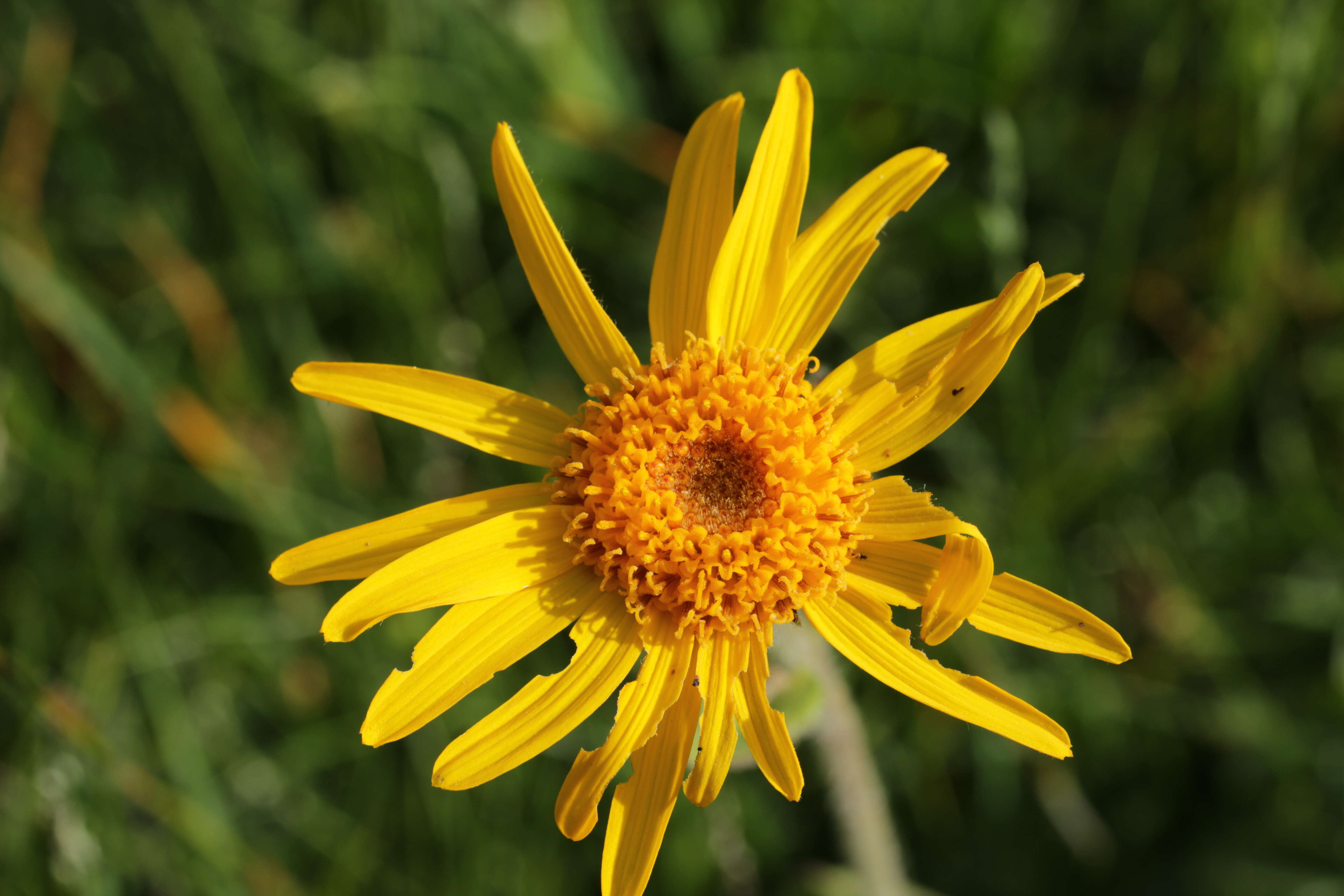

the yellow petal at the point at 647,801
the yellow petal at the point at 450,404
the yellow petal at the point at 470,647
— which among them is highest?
the yellow petal at the point at 450,404

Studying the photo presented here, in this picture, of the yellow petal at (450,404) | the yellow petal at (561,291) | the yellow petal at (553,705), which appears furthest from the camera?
the yellow petal at (561,291)

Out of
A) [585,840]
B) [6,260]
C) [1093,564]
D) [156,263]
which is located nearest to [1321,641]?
[1093,564]

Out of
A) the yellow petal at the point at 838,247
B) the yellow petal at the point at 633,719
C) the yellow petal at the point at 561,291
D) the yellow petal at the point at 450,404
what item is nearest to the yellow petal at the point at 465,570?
the yellow petal at the point at 450,404

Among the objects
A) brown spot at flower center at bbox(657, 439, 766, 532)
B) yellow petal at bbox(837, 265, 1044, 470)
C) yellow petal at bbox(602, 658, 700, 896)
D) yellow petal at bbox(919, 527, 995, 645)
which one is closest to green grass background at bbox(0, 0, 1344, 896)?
yellow petal at bbox(602, 658, 700, 896)

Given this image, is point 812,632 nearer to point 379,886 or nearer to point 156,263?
point 379,886

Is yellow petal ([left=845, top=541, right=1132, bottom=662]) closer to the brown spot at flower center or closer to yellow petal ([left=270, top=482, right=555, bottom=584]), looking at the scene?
the brown spot at flower center

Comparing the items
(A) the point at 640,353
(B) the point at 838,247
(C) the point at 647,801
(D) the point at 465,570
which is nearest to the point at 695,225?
(B) the point at 838,247

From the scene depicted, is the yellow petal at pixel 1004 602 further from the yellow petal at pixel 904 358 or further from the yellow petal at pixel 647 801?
the yellow petal at pixel 647 801

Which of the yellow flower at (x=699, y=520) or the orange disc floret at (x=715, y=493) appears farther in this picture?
the orange disc floret at (x=715, y=493)
